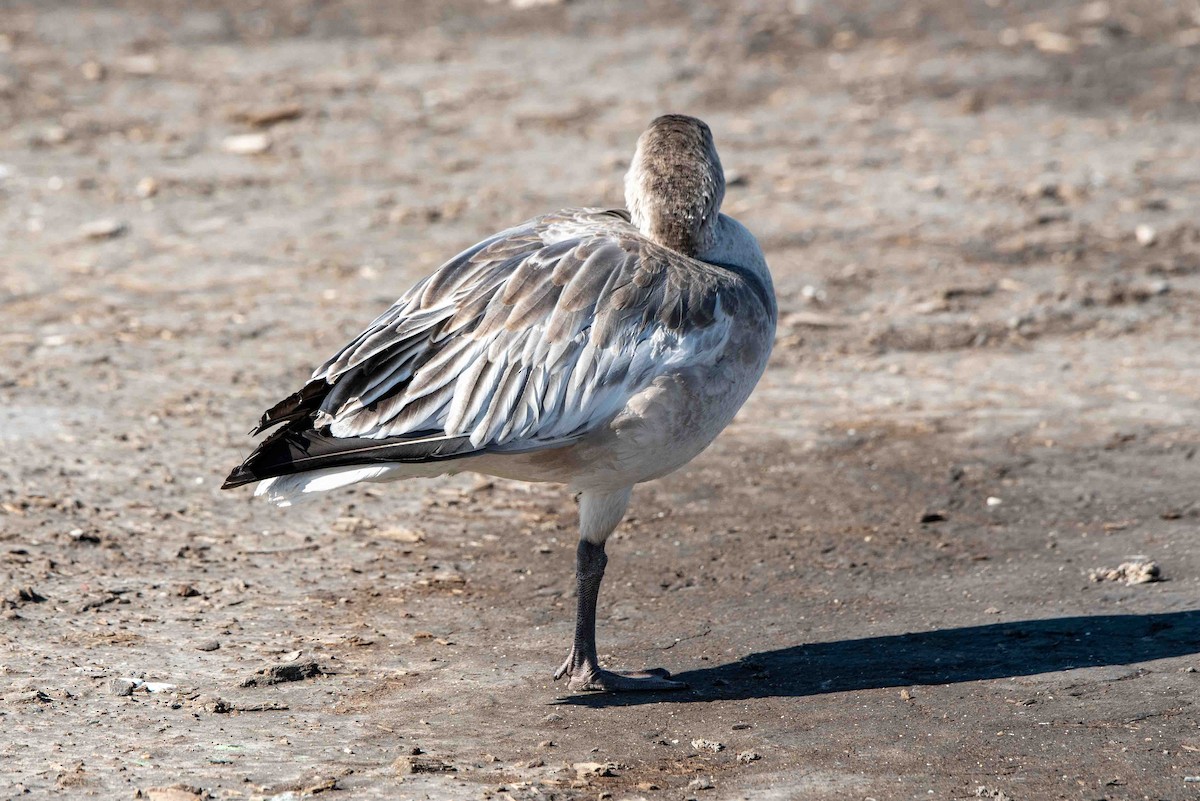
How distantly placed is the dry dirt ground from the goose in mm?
739

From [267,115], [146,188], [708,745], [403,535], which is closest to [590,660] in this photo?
[708,745]

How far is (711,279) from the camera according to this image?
218 inches

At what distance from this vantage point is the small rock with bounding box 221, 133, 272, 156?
42.8ft

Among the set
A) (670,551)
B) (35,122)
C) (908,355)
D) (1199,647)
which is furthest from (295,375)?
(35,122)

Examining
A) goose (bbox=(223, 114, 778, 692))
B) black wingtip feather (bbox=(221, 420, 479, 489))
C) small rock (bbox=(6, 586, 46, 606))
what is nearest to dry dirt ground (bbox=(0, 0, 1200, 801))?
small rock (bbox=(6, 586, 46, 606))

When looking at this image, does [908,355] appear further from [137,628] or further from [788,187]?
[137,628]

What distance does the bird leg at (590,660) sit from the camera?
18.1 ft

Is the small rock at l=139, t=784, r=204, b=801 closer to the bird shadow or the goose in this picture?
the goose

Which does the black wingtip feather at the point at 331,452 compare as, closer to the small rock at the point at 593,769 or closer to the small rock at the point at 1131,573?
the small rock at the point at 593,769

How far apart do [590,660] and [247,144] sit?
28.6 feet

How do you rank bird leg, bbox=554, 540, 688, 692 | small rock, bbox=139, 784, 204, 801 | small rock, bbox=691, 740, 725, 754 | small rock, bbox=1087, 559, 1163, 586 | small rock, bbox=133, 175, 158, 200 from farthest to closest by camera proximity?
small rock, bbox=133, 175, 158, 200 → small rock, bbox=1087, 559, 1163, 586 → bird leg, bbox=554, 540, 688, 692 → small rock, bbox=691, 740, 725, 754 → small rock, bbox=139, 784, 204, 801

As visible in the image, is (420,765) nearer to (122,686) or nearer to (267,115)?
(122,686)

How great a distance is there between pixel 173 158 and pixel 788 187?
510cm

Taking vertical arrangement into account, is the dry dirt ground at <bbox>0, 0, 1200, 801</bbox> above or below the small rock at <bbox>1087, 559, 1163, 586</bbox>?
above
